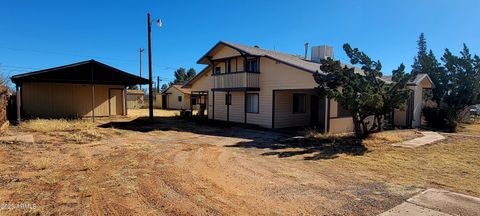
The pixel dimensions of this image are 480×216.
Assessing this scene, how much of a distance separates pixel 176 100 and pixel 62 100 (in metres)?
17.6

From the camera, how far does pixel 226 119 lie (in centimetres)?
1889

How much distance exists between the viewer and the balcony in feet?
52.5

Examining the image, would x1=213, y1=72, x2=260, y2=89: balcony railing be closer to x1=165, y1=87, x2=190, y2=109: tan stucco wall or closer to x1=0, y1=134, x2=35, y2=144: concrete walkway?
x1=0, y1=134, x2=35, y2=144: concrete walkway

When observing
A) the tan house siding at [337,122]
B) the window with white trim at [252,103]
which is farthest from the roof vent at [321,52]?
the tan house siding at [337,122]

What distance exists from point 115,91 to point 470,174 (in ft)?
65.9

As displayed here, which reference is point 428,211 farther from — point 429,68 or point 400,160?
point 429,68

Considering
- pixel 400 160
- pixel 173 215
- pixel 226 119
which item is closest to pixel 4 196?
pixel 173 215

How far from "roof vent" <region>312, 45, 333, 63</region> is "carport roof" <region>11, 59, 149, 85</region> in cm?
1169

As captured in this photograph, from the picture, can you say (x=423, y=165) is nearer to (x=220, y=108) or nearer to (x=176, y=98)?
(x=220, y=108)

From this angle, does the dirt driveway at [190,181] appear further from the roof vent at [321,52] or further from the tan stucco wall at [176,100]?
the tan stucco wall at [176,100]

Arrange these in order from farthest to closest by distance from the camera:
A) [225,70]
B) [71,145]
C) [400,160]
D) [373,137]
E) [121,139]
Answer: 1. [225,70]
2. [373,137]
3. [121,139]
4. [71,145]
5. [400,160]

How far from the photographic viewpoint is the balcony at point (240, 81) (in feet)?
52.5

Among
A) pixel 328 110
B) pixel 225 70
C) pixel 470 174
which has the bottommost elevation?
pixel 470 174

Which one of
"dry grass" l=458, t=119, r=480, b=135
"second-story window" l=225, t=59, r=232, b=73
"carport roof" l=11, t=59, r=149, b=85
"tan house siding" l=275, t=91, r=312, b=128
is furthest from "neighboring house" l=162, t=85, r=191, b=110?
"dry grass" l=458, t=119, r=480, b=135
